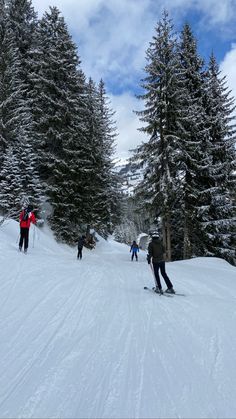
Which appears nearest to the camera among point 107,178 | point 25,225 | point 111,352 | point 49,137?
point 111,352

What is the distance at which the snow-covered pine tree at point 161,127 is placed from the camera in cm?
1978

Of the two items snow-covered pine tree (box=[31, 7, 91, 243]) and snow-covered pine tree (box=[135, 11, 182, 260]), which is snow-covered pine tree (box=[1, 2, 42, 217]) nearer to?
snow-covered pine tree (box=[31, 7, 91, 243])

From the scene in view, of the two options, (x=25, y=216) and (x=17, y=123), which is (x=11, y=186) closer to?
(x=17, y=123)

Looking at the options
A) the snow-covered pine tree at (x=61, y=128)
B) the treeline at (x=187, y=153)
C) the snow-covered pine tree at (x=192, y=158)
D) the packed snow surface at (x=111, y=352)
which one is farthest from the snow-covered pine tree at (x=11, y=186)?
the packed snow surface at (x=111, y=352)

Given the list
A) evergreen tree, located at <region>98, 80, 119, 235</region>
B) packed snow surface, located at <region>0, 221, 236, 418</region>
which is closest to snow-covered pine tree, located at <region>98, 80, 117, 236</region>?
evergreen tree, located at <region>98, 80, 119, 235</region>

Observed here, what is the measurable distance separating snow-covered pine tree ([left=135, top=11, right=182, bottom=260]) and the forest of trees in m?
0.07

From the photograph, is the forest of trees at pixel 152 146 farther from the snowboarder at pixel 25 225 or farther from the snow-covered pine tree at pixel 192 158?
the snowboarder at pixel 25 225

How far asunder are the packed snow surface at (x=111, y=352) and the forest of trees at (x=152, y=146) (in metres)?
11.5

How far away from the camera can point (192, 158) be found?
20.2 metres

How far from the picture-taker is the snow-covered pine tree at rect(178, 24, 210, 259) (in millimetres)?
19531

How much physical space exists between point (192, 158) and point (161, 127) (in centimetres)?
305

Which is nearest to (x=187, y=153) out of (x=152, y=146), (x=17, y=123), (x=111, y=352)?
(x=152, y=146)

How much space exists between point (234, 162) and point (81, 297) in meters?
16.8

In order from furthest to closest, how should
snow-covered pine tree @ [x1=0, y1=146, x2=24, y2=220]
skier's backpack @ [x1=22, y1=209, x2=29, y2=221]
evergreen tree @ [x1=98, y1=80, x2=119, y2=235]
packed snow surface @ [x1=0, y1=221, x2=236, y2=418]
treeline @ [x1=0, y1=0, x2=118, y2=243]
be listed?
evergreen tree @ [x1=98, y1=80, x2=119, y2=235], treeline @ [x1=0, y1=0, x2=118, y2=243], snow-covered pine tree @ [x1=0, y1=146, x2=24, y2=220], skier's backpack @ [x1=22, y1=209, x2=29, y2=221], packed snow surface @ [x1=0, y1=221, x2=236, y2=418]
